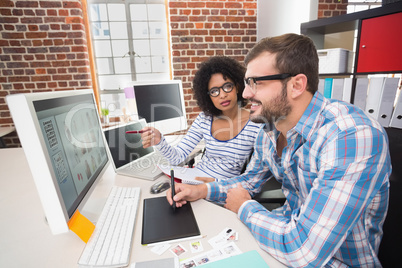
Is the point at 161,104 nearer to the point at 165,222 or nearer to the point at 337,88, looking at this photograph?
the point at 165,222

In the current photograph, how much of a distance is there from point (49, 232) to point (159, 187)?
1.42 feet

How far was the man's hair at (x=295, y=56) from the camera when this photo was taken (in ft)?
2.72

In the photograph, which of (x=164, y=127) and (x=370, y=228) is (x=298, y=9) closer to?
(x=164, y=127)

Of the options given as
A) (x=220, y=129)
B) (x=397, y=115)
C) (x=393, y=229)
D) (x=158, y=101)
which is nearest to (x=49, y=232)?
(x=220, y=129)

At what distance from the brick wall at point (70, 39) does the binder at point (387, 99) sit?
5.53 ft

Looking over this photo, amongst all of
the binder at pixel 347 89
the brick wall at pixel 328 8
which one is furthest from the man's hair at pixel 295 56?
the brick wall at pixel 328 8

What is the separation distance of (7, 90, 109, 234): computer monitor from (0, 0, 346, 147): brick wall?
7.55ft

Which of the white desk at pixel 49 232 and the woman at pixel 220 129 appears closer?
the white desk at pixel 49 232

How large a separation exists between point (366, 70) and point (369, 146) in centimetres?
113

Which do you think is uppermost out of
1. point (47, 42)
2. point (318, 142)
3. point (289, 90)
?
point (47, 42)

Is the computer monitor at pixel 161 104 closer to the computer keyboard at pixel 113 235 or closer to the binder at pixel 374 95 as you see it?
the computer keyboard at pixel 113 235

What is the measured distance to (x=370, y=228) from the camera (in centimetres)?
76

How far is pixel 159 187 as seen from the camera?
1.05 m

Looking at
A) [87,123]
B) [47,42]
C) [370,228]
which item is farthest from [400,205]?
[47,42]
